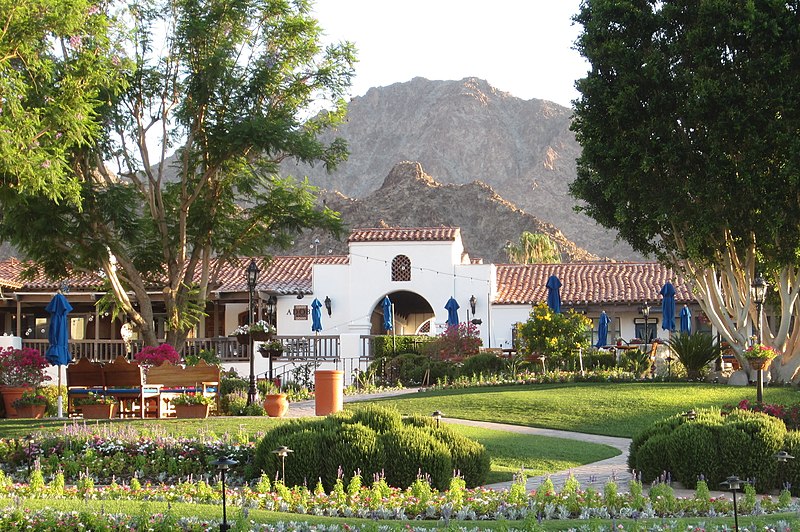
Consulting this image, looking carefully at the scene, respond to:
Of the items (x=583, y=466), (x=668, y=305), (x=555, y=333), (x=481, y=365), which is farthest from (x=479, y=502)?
(x=668, y=305)

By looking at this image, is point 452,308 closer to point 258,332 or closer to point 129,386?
point 258,332

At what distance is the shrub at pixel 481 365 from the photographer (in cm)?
2647

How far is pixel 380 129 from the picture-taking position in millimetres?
139250

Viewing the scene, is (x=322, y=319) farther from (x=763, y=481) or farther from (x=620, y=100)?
(x=763, y=481)

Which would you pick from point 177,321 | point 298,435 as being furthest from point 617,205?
point 298,435

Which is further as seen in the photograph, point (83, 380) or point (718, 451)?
point (83, 380)

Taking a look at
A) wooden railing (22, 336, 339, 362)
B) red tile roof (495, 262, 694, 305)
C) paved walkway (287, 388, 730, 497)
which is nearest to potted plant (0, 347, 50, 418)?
paved walkway (287, 388, 730, 497)

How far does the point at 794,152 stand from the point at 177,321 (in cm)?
1478

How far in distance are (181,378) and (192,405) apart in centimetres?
81

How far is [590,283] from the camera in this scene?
129 ft

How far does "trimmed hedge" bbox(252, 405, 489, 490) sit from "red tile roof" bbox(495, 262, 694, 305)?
2616 cm

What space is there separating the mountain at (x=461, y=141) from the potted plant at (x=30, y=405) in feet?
314

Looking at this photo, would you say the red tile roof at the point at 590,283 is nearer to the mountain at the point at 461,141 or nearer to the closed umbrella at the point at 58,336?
the closed umbrella at the point at 58,336

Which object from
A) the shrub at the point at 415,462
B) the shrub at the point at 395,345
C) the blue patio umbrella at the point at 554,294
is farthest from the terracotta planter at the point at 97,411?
the shrub at the point at 395,345
